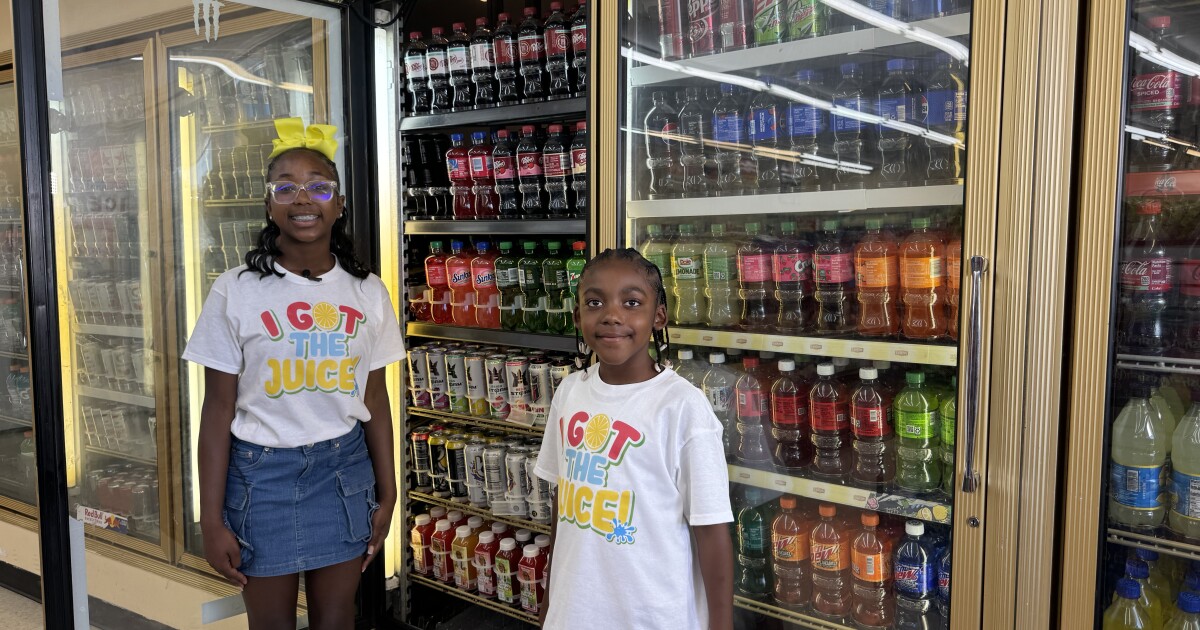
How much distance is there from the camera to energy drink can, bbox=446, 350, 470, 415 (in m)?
3.01

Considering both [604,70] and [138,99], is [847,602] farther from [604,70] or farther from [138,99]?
[138,99]

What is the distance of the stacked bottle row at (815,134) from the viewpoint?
2.02 m

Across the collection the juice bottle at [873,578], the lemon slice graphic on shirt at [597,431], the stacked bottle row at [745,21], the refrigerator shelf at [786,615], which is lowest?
the refrigerator shelf at [786,615]

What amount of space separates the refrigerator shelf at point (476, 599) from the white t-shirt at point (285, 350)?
1.07 meters

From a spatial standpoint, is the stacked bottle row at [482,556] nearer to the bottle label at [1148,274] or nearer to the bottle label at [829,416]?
the bottle label at [829,416]

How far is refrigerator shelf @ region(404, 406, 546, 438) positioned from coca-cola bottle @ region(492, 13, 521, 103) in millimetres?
1130

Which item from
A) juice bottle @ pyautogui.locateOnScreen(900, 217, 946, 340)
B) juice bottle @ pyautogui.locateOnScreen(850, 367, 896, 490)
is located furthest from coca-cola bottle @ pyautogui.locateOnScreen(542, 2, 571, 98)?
juice bottle @ pyautogui.locateOnScreen(850, 367, 896, 490)

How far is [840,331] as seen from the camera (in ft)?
7.17

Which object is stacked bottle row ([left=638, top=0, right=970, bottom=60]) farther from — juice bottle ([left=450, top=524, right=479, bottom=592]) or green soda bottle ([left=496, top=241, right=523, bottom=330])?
juice bottle ([left=450, top=524, right=479, bottom=592])

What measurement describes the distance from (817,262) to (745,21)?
0.72m

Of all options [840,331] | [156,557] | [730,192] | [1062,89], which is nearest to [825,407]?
[840,331]

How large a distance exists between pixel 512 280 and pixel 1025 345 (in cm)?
173

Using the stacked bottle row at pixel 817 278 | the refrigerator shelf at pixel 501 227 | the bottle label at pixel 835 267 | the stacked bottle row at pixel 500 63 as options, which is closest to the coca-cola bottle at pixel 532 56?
the stacked bottle row at pixel 500 63

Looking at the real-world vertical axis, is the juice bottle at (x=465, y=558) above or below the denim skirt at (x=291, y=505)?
below
